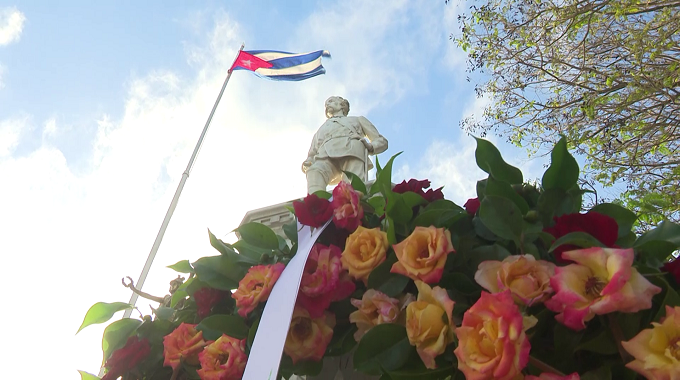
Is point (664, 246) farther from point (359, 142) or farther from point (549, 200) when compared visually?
point (359, 142)

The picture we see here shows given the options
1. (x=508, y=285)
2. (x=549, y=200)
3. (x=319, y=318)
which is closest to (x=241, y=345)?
(x=319, y=318)

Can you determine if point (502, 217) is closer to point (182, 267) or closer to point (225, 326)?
point (225, 326)

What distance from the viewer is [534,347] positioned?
88 cm

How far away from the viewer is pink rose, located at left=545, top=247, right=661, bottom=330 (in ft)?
2.41

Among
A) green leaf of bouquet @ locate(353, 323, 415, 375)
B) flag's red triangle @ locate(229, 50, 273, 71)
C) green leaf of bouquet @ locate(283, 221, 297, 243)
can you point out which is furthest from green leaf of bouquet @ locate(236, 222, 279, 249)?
flag's red triangle @ locate(229, 50, 273, 71)

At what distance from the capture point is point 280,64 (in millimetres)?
9656

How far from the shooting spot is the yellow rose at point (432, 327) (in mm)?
853

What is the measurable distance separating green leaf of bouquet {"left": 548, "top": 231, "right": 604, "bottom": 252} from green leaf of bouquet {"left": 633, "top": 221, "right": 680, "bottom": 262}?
4.8 inches

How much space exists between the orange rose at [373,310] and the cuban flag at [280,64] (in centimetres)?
867

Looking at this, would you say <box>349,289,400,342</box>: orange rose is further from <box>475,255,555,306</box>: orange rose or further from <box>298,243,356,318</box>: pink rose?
<box>475,255,555,306</box>: orange rose

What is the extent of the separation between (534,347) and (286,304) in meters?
0.46

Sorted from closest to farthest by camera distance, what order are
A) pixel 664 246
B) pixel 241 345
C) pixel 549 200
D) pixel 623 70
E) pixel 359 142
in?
pixel 664 246
pixel 549 200
pixel 241 345
pixel 359 142
pixel 623 70

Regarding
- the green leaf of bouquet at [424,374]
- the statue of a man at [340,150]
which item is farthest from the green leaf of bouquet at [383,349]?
the statue of a man at [340,150]

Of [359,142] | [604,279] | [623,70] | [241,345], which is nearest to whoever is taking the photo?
[604,279]
